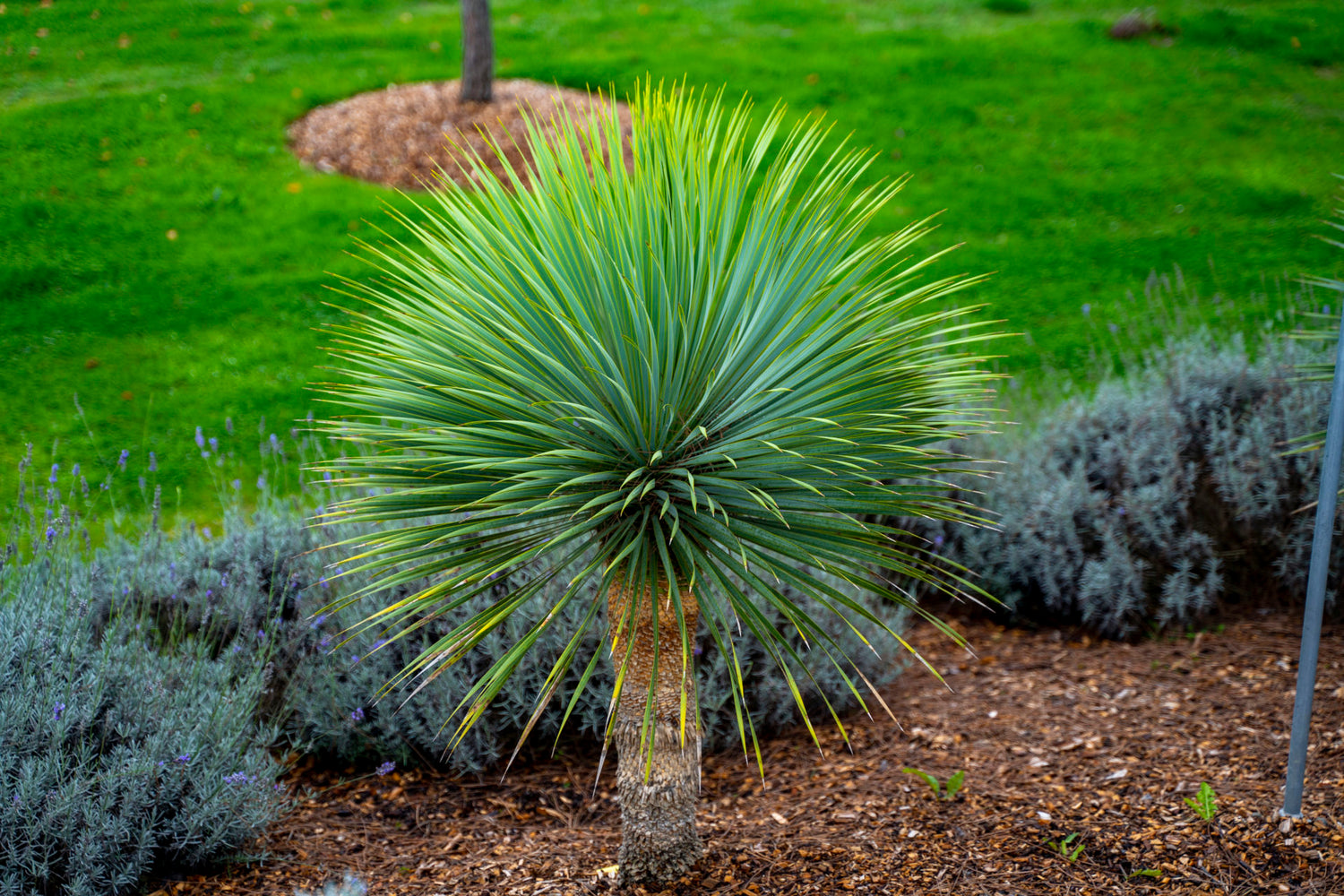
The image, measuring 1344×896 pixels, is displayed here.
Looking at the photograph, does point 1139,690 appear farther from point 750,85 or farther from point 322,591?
point 750,85

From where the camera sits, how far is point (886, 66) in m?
14.0

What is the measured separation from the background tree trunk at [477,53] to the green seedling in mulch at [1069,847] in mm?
10988

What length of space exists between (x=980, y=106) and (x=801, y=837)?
11976mm

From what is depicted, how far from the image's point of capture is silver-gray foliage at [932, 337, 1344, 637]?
5.20 metres

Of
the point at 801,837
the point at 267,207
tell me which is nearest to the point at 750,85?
the point at 267,207

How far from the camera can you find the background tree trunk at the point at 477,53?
11.8 metres

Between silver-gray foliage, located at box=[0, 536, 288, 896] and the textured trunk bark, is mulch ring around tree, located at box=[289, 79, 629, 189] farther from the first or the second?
the textured trunk bark

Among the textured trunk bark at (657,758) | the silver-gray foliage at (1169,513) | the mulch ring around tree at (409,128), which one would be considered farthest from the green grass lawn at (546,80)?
the textured trunk bark at (657,758)

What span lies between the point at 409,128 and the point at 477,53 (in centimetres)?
121

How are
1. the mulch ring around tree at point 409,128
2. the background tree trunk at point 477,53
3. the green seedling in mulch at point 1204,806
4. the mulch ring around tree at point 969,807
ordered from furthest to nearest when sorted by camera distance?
the background tree trunk at point 477,53
the mulch ring around tree at point 409,128
the green seedling in mulch at point 1204,806
the mulch ring around tree at point 969,807

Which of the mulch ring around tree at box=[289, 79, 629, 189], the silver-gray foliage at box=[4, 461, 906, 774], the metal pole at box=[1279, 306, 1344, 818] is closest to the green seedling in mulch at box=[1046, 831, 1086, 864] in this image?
the metal pole at box=[1279, 306, 1344, 818]

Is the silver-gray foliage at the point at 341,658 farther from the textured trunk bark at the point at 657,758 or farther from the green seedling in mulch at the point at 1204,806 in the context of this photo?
the green seedling in mulch at the point at 1204,806

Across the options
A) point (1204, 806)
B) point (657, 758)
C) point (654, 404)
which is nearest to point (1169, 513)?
point (1204, 806)

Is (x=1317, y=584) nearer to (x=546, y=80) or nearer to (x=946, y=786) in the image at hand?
(x=946, y=786)
